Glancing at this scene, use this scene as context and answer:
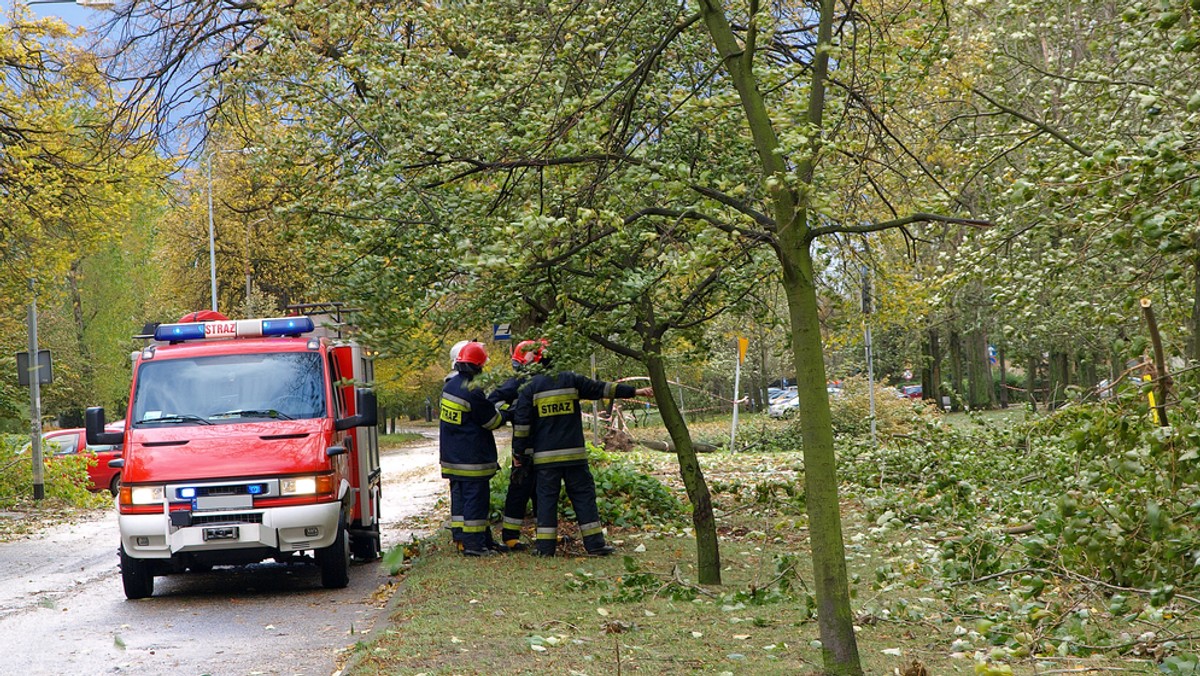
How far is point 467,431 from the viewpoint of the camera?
37.4 ft

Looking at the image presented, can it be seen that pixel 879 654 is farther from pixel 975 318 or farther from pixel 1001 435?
pixel 975 318

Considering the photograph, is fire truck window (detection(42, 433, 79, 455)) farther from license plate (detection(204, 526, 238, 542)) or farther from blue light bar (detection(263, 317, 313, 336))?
license plate (detection(204, 526, 238, 542))

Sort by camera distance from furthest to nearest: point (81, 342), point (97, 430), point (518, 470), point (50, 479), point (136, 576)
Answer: point (81, 342) → point (50, 479) → point (518, 470) → point (97, 430) → point (136, 576)

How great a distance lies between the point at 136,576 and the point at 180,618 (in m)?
1.25

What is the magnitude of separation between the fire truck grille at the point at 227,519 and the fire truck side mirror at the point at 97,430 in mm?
1178

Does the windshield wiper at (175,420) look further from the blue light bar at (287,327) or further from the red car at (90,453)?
the red car at (90,453)

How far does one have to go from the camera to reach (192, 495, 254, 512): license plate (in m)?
9.78

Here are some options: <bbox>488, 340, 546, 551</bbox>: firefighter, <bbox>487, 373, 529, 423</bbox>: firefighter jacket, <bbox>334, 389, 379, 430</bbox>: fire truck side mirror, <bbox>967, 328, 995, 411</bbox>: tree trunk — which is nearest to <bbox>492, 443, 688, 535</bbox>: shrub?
<bbox>488, 340, 546, 551</bbox>: firefighter

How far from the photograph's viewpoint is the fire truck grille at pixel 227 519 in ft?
32.1

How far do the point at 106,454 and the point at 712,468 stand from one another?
14049 millimetres

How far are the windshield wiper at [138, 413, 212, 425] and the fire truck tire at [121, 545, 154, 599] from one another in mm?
1142

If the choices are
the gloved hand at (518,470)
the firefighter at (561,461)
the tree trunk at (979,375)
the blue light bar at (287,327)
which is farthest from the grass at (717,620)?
the tree trunk at (979,375)

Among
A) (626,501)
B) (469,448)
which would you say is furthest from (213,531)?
(626,501)

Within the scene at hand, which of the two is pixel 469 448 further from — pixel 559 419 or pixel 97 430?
pixel 97 430
